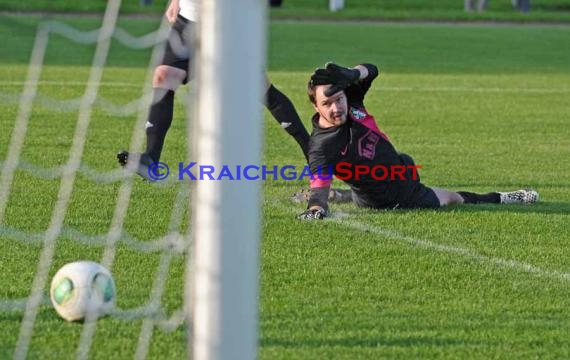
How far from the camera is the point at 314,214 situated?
750 centimetres

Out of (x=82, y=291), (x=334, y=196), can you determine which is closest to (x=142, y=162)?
(x=334, y=196)

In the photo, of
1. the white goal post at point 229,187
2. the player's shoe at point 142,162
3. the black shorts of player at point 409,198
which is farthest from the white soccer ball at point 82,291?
the player's shoe at point 142,162

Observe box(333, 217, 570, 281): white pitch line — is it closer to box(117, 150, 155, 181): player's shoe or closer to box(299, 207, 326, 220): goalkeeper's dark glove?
box(299, 207, 326, 220): goalkeeper's dark glove

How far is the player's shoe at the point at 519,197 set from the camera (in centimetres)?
818

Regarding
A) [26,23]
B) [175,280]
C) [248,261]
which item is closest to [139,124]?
[175,280]

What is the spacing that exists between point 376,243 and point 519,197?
66.0 inches

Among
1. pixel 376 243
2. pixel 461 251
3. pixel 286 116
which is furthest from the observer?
pixel 286 116

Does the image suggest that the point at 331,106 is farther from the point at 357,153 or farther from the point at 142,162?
the point at 142,162

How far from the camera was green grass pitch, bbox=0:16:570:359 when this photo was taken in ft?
16.8

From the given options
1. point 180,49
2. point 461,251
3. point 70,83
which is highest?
point 70,83

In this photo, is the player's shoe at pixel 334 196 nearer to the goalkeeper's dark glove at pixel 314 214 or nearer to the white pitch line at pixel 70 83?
the goalkeeper's dark glove at pixel 314 214

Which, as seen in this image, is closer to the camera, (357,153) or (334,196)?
(357,153)

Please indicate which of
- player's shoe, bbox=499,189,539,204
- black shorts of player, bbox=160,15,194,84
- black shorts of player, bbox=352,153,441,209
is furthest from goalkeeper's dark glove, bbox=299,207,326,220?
black shorts of player, bbox=160,15,194,84

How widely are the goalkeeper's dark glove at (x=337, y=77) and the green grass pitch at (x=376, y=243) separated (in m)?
0.76
